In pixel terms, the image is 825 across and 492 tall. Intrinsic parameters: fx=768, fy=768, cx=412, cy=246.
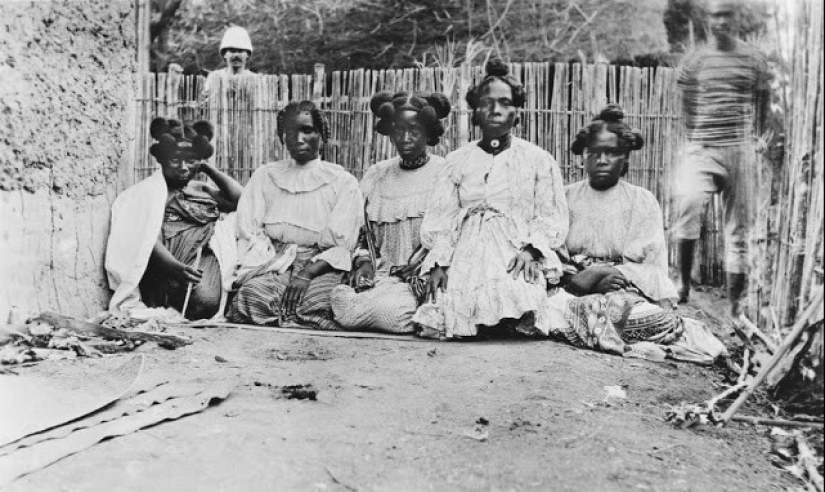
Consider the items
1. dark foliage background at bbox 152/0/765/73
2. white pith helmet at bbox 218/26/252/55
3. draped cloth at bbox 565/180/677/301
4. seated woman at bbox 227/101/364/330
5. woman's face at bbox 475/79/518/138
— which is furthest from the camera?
dark foliage background at bbox 152/0/765/73

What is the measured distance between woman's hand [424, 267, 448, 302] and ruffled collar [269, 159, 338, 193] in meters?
1.09

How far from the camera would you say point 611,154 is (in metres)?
4.82

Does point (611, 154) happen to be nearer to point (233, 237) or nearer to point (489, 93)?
point (489, 93)

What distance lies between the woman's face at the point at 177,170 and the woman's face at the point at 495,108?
2.08 metres

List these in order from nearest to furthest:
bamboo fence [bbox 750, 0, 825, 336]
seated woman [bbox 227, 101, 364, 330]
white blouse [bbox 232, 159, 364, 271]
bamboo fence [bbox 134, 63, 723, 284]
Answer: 1. bamboo fence [bbox 750, 0, 825, 336]
2. seated woman [bbox 227, 101, 364, 330]
3. white blouse [bbox 232, 159, 364, 271]
4. bamboo fence [bbox 134, 63, 723, 284]

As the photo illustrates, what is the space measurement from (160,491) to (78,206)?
2837mm

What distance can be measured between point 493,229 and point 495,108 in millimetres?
767

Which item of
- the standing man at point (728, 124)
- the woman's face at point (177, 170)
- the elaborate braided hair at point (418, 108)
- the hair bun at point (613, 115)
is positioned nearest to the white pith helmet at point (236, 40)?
the woman's face at point (177, 170)

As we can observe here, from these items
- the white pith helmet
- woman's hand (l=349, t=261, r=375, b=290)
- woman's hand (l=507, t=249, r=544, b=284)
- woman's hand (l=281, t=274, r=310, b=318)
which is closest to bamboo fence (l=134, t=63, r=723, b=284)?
the white pith helmet

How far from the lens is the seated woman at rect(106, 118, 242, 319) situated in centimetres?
485

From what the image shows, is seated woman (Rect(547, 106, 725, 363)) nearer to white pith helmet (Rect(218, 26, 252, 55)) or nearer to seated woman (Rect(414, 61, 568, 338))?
seated woman (Rect(414, 61, 568, 338))

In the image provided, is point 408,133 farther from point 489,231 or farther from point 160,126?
point 160,126

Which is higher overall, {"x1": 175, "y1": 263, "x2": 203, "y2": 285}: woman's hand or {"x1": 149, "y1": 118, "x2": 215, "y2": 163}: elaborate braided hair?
{"x1": 149, "y1": 118, "x2": 215, "y2": 163}: elaborate braided hair

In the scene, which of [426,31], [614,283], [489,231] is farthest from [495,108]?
[426,31]
